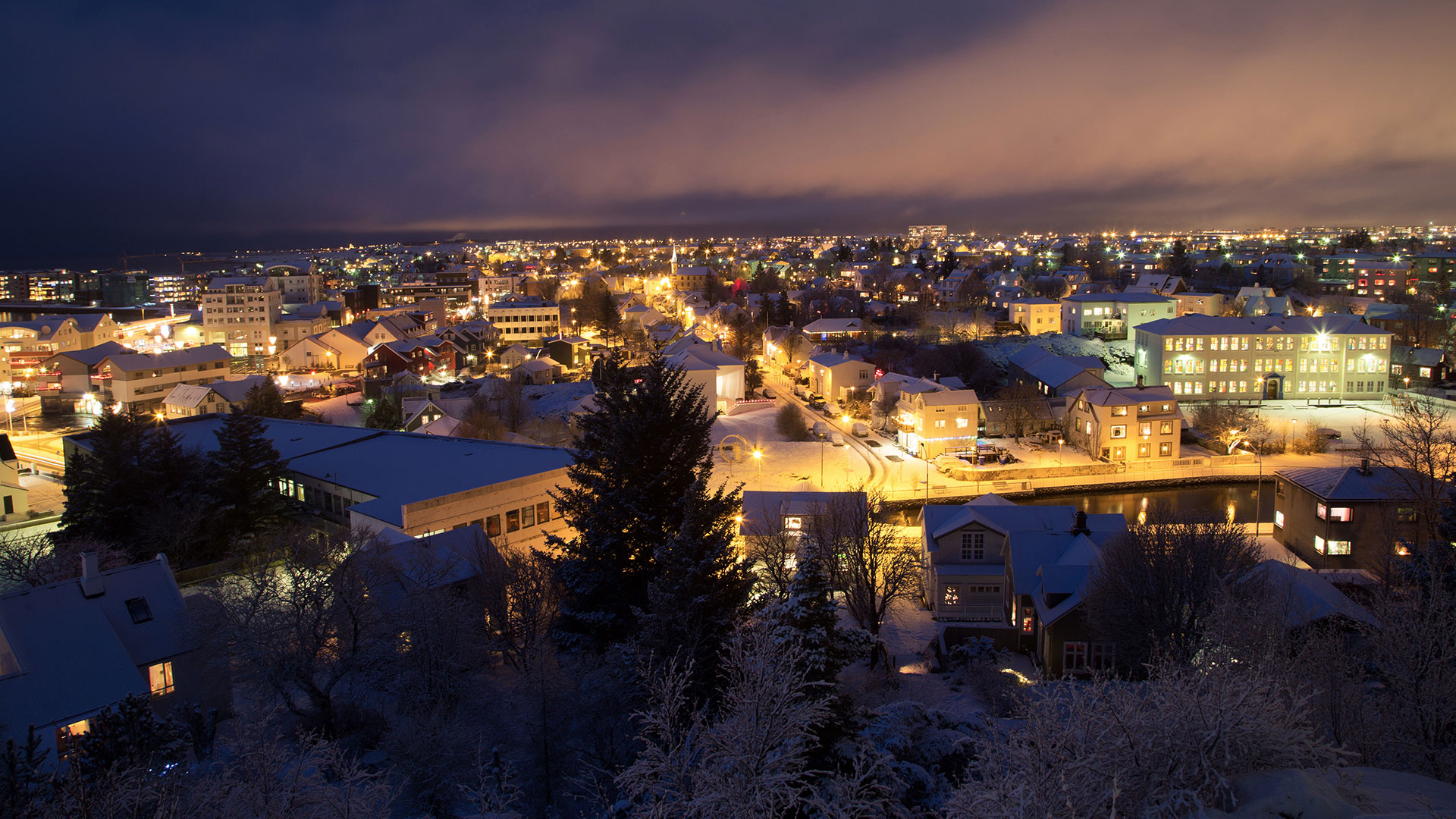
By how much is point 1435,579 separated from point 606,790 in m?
8.80

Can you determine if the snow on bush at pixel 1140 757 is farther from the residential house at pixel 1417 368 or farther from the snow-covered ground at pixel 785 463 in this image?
the residential house at pixel 1417 368

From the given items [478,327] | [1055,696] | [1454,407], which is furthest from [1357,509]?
[478,327]

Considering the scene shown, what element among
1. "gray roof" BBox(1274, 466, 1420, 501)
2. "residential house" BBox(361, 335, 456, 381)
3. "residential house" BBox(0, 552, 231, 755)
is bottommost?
"gray roof" BBox(1274, 466, 1420, 501)

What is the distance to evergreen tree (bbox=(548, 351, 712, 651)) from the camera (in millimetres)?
7844

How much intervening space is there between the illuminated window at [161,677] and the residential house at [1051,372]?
24.2m

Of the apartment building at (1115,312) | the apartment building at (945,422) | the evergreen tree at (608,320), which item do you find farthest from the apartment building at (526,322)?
the apartment building at (1115,312)

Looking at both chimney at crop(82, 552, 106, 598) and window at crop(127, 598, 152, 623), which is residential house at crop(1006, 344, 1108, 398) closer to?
window at crop(127, 598, 152, 623)

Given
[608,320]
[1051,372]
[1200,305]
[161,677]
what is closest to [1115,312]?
[1200,305]

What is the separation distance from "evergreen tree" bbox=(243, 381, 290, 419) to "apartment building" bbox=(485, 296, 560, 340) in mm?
17680

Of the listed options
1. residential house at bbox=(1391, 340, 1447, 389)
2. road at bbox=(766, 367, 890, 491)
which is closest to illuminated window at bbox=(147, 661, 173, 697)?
road at bbox=(766, 367, 890, 491)

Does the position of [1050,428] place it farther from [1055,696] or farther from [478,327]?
[478,327]

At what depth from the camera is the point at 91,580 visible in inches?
313

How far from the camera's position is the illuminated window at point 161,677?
7.77 metres

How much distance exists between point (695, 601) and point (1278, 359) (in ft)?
98.6
